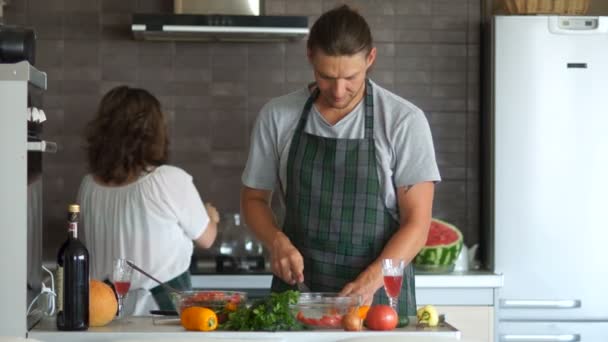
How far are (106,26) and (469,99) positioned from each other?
63.2 inches

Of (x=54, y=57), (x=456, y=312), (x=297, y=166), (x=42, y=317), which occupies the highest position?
(x=54, y=57)

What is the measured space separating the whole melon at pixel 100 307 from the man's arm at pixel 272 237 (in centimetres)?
46

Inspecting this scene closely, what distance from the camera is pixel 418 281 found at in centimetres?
429

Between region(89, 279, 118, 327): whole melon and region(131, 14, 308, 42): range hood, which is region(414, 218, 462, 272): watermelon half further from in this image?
region(89, 279, 118, 327): whole melon

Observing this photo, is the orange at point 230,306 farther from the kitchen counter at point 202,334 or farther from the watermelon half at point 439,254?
the watermelon half at point 439,254

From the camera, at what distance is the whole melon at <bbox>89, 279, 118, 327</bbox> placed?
2.38m

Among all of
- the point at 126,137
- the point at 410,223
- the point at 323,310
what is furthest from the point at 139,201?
the point at 323,310

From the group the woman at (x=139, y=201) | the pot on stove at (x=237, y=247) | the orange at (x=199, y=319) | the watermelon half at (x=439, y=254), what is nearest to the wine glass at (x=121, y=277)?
the orange at (x=199, y=319)

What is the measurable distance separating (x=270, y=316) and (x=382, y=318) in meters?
0.23

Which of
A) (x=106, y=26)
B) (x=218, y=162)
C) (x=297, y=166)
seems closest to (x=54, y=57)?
(x=106, y=26)

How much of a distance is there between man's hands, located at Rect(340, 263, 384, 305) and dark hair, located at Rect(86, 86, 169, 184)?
1.28 meters

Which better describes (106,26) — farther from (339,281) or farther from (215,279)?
(339,281)

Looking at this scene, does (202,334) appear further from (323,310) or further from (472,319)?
(472,319)

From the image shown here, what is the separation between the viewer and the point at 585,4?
15.4 ft
